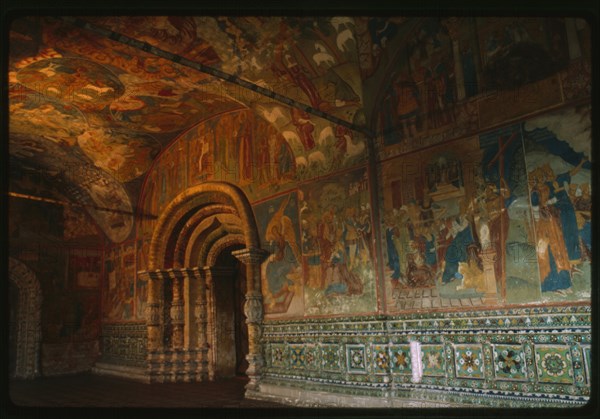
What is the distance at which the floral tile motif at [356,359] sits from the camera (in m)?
7.55

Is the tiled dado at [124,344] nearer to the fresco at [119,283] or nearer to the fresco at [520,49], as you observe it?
the fresco at [119,283]

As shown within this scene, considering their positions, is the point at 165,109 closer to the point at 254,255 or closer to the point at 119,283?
the point at 254,255

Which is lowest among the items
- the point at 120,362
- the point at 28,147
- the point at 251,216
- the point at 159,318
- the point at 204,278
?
the point at 120,362

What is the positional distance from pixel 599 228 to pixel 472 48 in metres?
3.40

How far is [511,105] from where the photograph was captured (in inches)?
243

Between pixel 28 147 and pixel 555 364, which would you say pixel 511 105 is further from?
pixel 28 147

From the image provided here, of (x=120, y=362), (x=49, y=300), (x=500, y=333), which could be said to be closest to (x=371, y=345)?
(x=500, y=333)

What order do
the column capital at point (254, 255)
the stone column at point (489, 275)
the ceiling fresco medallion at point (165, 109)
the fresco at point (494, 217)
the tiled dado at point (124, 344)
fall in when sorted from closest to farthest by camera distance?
the fresco at point (494, 217) → the stone column at point (489, 275) → the column capital at point (254, 255) → the ceiling fresco medallion at point (165, 109) → the tiled dado at point (124, 344)

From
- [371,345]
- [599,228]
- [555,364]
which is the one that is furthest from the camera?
[371,345]

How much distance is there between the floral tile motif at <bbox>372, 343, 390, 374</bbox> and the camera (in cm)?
719

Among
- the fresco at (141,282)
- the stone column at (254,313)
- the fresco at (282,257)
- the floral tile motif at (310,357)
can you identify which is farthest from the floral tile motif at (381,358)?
the fresco at (141,282)

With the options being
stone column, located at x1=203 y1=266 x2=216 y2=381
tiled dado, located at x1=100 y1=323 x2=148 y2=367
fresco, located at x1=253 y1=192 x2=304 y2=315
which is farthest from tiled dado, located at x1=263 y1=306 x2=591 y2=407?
tiled dado, located at x1=100 y1=323 x2=148 y2=367

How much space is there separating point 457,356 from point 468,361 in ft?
0.49

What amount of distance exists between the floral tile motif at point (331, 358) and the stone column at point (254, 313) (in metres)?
1.56
